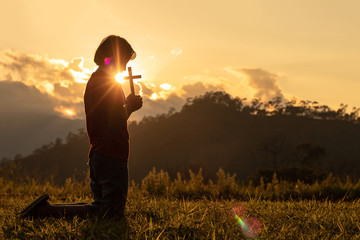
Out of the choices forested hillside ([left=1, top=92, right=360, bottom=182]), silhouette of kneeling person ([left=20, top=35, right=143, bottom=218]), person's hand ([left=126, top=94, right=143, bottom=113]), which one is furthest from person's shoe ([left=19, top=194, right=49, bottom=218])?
forested hillside ([left=1, top=92, right=360, bottom=182])

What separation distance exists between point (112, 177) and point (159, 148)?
9790 cm

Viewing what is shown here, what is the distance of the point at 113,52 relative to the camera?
14.8 ft

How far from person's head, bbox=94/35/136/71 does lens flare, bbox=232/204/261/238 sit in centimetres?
216

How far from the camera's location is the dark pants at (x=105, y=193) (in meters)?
4.22

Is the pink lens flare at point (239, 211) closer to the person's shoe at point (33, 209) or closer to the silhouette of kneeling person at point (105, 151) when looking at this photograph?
the silhouette of kneeling person at point (105, 151)

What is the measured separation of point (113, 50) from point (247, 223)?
2.46 metres

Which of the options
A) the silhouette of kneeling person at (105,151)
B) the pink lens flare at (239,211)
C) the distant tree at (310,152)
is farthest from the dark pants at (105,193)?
the distant tree at (310,152)

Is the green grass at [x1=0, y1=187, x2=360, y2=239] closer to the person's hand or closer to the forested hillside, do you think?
the person's hand

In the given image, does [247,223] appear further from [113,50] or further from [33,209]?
[113,50]

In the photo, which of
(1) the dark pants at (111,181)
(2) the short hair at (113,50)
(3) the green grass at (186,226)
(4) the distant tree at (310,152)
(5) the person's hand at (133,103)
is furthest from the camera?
(4) the distant tree at (310,152)

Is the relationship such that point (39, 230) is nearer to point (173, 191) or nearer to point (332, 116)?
point (173, 191)

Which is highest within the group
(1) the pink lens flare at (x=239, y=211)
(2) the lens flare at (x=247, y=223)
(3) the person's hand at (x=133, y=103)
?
(3) the person's hand at (x=133, y=103)

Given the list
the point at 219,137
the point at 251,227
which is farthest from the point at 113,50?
the point at 219,137

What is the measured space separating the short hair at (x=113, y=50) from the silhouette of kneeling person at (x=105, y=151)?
0.66 feet
